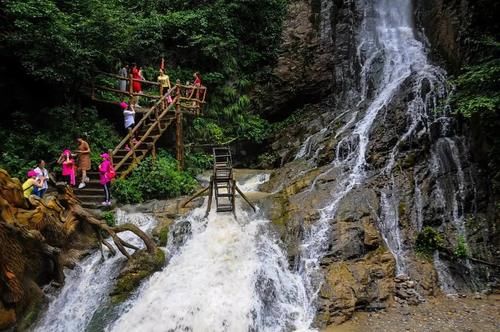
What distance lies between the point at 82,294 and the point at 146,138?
6.96 meters

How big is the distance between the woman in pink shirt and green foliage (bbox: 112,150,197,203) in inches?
51.8

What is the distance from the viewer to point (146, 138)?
15.9 meters

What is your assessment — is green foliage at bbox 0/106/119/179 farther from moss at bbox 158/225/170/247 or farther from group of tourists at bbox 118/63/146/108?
moss at bbox 158/225/170/247

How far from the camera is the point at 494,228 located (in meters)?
11.6

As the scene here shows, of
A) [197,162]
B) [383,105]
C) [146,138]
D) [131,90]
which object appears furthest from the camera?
[197,162]

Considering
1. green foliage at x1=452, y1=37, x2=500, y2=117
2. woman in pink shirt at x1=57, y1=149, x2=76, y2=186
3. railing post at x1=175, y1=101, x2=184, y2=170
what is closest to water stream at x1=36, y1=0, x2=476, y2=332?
green foliage at x1=452, y1=37, x2=500, y2=117

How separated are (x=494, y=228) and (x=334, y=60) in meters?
12.9

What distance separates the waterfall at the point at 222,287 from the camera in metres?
9.44

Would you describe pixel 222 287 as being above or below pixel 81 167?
below

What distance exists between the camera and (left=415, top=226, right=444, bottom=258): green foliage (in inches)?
443

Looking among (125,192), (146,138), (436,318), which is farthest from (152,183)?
(436,318)

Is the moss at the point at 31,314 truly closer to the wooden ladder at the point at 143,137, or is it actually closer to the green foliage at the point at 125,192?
the green foliage at the point at 125,192

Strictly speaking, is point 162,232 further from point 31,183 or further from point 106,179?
point 31,183

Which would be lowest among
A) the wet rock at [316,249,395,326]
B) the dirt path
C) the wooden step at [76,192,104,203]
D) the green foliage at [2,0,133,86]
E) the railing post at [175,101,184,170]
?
the dirt path
